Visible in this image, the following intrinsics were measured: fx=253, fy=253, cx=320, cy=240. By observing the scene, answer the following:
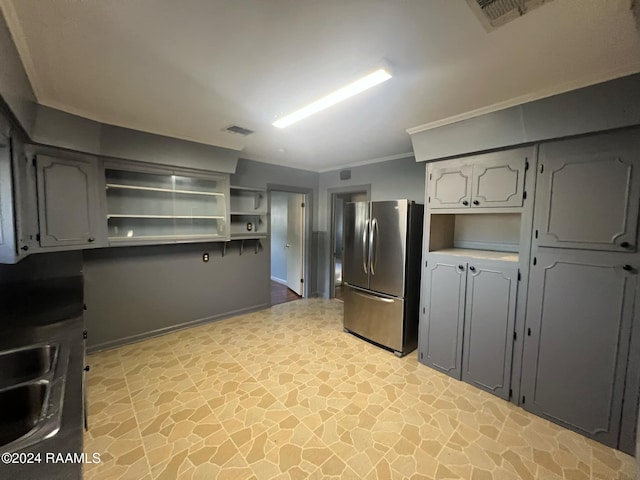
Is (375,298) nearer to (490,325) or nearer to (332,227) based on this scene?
(490,325)

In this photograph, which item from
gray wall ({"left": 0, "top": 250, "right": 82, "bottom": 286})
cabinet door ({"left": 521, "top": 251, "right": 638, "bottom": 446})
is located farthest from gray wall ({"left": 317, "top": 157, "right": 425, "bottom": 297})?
gray wall ({"left": 0, "top": 250, "right": 82, "bottom": 286})

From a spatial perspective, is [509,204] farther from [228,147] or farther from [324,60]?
[228,147]

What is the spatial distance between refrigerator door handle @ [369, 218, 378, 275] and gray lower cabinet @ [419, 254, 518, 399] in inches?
24.0

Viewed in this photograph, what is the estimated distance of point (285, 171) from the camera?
4457 mm

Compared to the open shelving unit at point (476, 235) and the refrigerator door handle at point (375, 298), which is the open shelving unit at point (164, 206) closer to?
the refrigerator door handle at point (375, 298)

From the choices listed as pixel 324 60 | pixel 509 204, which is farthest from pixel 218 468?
pixel 509 204

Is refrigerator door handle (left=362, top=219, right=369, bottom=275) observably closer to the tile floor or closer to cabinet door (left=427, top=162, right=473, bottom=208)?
cabinet door (left=427, top=162, right=473, bottom=208)

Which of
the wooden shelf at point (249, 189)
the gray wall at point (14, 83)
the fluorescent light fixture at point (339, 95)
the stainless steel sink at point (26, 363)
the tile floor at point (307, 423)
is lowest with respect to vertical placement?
the tile floor at point (307, 423)

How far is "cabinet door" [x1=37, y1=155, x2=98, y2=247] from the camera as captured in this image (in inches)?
85.6

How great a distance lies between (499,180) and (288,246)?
4.00 m

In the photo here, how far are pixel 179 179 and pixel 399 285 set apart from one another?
3066 millimetres

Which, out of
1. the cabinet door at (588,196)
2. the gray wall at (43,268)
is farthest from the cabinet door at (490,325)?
the gray wall at (43,268)

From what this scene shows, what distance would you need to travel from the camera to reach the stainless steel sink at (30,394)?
0.88m

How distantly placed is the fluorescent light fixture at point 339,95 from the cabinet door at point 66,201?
1932 millimetres
